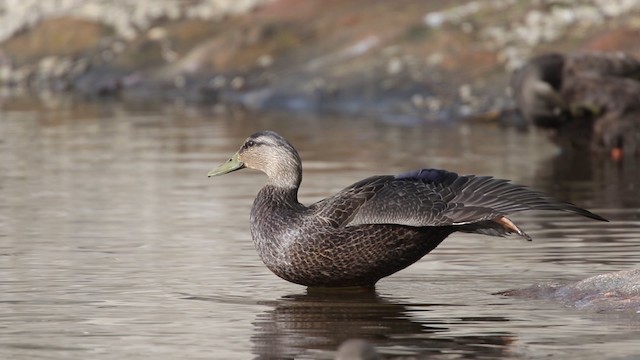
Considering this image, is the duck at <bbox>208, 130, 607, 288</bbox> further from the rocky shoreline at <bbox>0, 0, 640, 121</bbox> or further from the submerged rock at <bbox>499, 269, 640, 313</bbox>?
the rocky shoreline at <bbox>0, 0, 640, 121</bbox>

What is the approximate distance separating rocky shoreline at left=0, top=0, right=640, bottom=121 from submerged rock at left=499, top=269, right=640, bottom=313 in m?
15.0

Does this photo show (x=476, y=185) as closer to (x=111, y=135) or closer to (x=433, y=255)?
(x=433, y=255)

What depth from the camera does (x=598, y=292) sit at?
9875 mm

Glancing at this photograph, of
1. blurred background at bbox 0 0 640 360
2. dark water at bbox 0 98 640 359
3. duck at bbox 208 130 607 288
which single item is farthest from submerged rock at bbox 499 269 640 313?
duck at bbox 208 130 607 288

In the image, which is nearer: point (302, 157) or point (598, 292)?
point (598, 292)

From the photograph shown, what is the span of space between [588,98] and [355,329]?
10682 mm

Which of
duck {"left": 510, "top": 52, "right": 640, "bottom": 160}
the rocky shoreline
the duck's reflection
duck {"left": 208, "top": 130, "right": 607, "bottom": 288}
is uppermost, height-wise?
the rocky shoreline

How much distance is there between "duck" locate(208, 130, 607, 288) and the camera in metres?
10.3

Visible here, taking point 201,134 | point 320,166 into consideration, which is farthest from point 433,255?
point 201,134

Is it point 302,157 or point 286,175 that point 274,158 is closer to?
point 286,175

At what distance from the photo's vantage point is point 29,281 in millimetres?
11078

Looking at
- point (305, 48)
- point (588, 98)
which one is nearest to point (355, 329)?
point (588, 98)

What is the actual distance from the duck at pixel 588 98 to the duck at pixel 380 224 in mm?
9011

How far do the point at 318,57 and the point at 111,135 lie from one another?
7202mm
